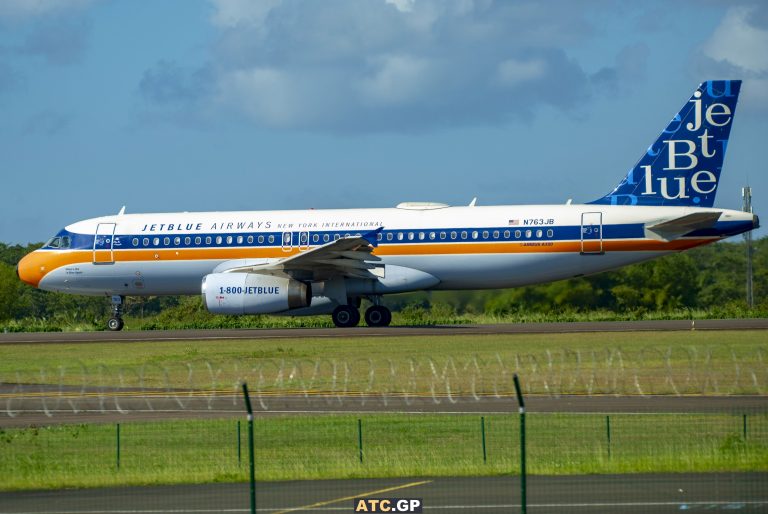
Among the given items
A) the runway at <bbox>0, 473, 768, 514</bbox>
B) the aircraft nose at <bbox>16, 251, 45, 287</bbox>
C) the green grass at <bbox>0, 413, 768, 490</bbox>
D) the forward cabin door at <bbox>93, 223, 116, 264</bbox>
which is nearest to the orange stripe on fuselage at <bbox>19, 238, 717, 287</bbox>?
the aircraft nose at <bbox>16, 251, 45, 287</bbox>

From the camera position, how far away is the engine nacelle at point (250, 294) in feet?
140

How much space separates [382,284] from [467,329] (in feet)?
12.1

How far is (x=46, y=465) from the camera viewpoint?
20109mm

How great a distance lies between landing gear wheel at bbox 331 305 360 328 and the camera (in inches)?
1770

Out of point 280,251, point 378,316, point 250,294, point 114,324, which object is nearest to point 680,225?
point 378,316

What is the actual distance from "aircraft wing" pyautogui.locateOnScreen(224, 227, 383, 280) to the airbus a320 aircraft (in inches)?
2.4

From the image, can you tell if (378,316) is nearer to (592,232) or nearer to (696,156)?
(592,232)

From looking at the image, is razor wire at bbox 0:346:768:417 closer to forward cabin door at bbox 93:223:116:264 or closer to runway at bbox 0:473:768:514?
runway at bbox 0:473:768:514

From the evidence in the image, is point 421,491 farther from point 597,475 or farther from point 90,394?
point 90,394

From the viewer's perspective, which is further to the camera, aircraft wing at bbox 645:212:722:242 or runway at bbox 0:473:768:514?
aircraft wing at bbox 645:212:722:242

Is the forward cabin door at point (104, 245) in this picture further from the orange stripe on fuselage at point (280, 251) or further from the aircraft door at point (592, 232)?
the aircraft door at point (592, 232)

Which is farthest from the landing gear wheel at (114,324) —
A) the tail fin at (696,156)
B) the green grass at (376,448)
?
the green grass at (376,448)

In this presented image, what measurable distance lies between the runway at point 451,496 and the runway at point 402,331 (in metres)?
22.4

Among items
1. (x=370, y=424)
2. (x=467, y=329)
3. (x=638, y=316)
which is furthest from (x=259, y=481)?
(x=638, y=316)
